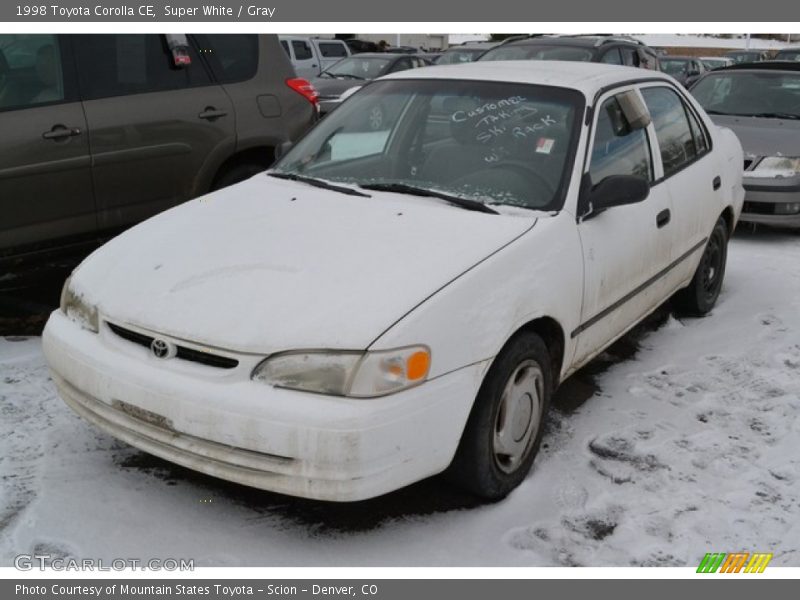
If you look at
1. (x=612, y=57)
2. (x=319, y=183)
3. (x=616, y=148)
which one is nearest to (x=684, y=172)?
(x=616, y=148)

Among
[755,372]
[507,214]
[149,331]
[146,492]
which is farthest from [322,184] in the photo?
[755,372]

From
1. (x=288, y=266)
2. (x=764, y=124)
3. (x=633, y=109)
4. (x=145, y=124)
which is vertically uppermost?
(x=633, y=109)

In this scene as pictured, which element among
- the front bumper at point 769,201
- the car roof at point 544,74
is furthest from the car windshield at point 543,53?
the car roof at point 544,74

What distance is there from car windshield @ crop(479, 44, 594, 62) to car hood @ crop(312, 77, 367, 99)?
3518 millimetres

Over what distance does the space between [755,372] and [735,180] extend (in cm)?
164

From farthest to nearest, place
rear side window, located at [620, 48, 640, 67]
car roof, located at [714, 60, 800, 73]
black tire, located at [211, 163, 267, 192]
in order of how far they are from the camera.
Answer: rear side window, located at [620, 48, 640, 67] → car roof, located at [714, 60, 800, 73] → black tire, located at [211, 163, 267, 192]

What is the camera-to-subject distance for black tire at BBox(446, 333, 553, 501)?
3109mm

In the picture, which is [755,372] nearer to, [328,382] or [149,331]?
[328,382]

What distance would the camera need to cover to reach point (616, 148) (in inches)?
165

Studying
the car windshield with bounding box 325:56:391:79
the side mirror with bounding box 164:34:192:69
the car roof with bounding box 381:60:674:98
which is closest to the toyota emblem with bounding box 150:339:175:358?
the car roof with bounding box 381:60:674:98

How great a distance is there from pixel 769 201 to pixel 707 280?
8.16 feet

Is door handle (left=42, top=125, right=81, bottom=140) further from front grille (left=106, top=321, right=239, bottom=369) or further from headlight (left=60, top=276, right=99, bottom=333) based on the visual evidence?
front grille (left=106, top=321, right=239, bottom=369)

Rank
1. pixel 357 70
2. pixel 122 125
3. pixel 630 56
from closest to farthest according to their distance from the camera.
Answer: pixel 122 125, pixel 630 56, pixel 357 70

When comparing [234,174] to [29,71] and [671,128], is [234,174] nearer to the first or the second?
[29,71]
